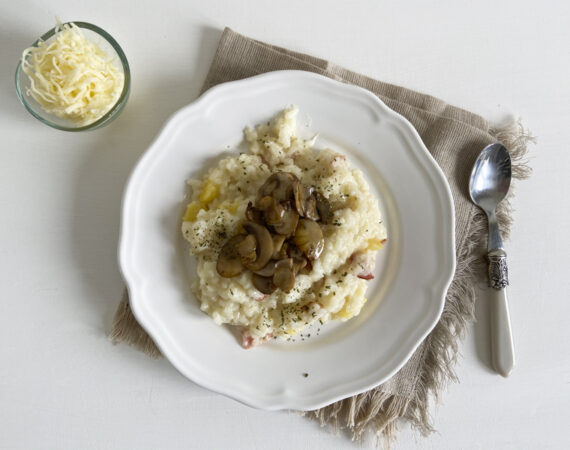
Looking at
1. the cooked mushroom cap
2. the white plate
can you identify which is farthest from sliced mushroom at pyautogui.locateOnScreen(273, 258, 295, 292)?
the white plate

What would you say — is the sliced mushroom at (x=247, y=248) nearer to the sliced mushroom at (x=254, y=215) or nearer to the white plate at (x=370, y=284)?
the sliced mushroom at (x=254, y=215)

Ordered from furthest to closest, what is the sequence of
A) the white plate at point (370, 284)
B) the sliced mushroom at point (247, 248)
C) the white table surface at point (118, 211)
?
the white table surface at point (118, 211)
the white plate at point (370, 284)
the sliced mushroom at point (247, 248)

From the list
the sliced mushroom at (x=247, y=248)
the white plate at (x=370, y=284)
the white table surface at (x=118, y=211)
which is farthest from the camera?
the white table surface at (x=118, y=211)

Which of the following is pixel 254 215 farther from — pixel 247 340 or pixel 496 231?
pixel 496 231

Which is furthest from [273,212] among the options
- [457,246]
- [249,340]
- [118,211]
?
[457,246]

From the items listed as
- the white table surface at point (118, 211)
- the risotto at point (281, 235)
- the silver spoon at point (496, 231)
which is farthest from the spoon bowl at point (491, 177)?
the risotto at point (281, 235)

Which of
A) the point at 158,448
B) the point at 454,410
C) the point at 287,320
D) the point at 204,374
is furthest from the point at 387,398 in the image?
the point at 158,448

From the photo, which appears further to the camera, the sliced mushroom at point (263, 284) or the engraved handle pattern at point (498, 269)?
the engraved handle pattern at point (498, 269)
